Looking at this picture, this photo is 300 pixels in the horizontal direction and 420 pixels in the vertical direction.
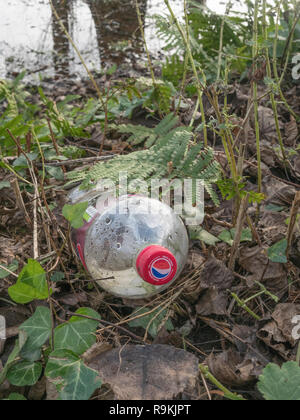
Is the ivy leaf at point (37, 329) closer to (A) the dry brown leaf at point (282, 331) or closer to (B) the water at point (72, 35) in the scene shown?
(A) the dry brown leaf at point (282, 331)

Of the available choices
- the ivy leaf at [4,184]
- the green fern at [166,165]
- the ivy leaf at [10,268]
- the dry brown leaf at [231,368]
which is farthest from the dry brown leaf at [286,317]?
the ivy leaf at [4,184]

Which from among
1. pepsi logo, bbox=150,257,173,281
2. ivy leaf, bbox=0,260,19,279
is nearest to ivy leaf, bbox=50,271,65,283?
ivy leaf, bbox=0,260,19,279

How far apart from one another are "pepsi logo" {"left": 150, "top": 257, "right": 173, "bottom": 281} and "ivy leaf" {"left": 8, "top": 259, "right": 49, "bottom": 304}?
36 centimetres

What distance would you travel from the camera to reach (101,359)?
4.44 feet

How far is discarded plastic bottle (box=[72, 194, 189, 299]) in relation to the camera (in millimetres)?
1561

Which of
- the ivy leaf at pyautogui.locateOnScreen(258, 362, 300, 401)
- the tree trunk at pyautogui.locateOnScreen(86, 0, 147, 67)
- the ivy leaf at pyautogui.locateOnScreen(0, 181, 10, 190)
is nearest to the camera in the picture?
the ivy leaf at pyautogui.locateOnScreen(258, 362, 300, 401)

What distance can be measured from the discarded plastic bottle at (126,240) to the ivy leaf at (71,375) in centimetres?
33

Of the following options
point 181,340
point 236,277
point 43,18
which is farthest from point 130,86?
point 43,18

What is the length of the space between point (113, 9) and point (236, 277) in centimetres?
559

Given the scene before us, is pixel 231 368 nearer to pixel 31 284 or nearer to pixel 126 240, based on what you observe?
pixel 126 240

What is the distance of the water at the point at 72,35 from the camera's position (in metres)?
4.79

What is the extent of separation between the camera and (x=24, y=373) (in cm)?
127

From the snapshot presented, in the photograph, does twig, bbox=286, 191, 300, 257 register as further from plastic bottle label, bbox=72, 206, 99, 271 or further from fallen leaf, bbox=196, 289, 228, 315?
plastic bottle label, bbox=72, 206, 99, 271

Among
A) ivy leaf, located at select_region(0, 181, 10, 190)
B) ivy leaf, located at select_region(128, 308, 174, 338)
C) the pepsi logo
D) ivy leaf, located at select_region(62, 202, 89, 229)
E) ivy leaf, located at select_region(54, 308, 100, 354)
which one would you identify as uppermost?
ivy leaf, located at select_region(62, 202, 89, 229)
